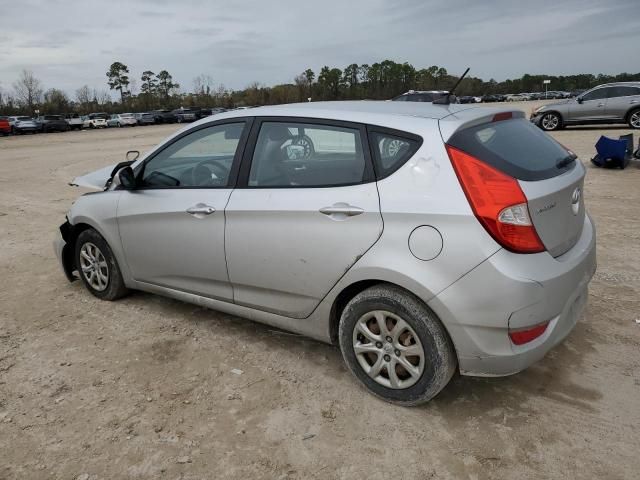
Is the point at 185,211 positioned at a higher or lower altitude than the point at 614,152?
higher

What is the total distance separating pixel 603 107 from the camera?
677 inches

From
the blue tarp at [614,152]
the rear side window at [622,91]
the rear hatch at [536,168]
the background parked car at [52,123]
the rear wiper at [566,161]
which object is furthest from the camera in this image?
the background parked car at [52,123]

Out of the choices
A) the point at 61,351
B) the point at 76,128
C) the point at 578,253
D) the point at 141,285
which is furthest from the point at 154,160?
the point at 76,128

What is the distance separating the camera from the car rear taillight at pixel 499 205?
2.43m

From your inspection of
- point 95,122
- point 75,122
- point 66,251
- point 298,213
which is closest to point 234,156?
point 298,213

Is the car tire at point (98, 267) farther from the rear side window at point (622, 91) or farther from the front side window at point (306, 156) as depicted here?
the rear side window at point (622, 91)

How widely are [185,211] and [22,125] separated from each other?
44.9 metres

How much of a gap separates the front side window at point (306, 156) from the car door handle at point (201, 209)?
1.15 feet

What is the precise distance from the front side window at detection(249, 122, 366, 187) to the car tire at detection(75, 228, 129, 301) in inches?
70.6

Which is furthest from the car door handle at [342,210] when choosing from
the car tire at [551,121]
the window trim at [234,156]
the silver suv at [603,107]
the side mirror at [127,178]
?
the silver suv at [603,107]

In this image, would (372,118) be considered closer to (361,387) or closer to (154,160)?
(361,387)

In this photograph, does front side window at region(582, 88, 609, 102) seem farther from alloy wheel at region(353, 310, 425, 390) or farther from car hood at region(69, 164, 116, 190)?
alloy wheel at region(353, 310, 425, 390)

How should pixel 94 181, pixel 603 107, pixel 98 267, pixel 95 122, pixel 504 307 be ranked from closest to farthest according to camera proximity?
pixel 504 307 < pixel 98 267 < pixel 94 181 < pixel 603 107 < pixel 95 122

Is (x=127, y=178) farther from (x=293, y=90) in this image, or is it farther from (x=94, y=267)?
(x=293, y=90)
